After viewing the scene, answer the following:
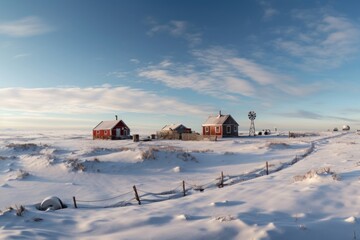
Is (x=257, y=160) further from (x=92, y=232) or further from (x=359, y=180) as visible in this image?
(x=92, y=232)

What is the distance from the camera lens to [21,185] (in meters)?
19.4

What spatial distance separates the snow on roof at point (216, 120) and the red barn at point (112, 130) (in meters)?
17.0

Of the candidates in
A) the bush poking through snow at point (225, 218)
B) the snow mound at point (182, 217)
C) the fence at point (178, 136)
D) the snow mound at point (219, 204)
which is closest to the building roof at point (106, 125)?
the fence at point (178, 136)

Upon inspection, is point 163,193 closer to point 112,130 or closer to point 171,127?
point 112,130

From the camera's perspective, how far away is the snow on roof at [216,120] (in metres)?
64.6

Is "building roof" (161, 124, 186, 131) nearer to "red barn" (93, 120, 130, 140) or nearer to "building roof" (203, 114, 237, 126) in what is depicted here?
"building roof" (203, 114, 237, 126)

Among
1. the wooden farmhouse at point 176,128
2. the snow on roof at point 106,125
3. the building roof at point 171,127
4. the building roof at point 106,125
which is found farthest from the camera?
the building roof at point 171,127

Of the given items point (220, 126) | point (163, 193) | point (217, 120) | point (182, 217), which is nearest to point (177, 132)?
point (217, 120)

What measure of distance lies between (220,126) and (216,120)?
2290 millimetres

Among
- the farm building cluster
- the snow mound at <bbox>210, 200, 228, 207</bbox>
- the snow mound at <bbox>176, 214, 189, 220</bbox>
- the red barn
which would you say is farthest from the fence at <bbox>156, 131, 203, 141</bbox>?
the snow mound at <bbox>176, 214, 189, 220</bbox>

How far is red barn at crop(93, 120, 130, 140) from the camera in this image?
65125mm

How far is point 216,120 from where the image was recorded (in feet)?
217

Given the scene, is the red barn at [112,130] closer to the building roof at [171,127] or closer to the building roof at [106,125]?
the building roof at [106,125]

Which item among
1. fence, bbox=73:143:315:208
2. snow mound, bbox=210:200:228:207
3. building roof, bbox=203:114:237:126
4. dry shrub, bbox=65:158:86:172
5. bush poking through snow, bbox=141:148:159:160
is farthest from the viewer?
building roof, bbox=203:114:237:126
